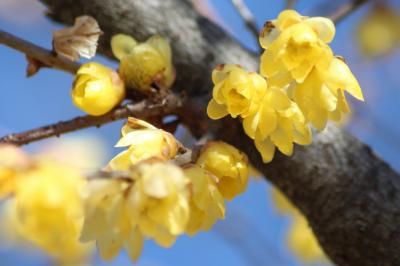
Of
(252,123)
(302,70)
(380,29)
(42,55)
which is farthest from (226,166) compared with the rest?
(380,29)

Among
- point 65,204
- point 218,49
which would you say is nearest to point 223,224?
point 218,49

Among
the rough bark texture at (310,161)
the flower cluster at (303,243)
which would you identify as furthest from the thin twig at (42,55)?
the flower cluster at (303,243)

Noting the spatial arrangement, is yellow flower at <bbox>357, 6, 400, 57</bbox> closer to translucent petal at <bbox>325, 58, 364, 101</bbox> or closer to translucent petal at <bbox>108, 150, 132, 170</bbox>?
translucent petal at <bbox>325, 58, 364, 101</bbox>

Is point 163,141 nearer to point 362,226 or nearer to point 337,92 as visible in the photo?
point 337,92

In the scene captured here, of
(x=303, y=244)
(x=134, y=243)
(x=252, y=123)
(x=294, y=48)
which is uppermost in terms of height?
(x=294, y=48)

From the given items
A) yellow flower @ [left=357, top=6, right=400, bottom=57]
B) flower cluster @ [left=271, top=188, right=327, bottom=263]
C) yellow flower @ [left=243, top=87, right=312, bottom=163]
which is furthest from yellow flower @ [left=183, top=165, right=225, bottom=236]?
yellow flower @ [left=357, top=6, right=400, bottom=57]

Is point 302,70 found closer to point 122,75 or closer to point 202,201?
point 202,201
